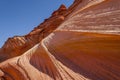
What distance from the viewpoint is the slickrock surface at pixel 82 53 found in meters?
3.91

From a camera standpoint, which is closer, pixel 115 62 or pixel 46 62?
pixel 115 62

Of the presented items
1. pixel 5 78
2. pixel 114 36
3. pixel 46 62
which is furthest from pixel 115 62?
pixel 5 78

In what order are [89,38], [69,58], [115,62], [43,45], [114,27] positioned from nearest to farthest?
[115,62] → [114,27] → [89,38] → [69,58] → [43,45]

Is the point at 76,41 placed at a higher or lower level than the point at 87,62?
higher

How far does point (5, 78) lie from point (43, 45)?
149cm

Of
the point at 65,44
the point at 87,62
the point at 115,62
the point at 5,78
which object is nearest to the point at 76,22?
the point at 65,44

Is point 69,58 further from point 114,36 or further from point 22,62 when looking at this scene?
point 22,62

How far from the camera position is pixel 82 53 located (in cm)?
446

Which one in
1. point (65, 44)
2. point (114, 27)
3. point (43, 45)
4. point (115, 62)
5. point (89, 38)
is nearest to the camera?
point (115, 62)

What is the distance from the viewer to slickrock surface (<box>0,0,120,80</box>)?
391 centimetres

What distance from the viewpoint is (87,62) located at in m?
4.23

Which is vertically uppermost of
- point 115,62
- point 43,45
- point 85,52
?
point 43,45

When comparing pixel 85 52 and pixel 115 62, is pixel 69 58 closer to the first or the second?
pixel 85 52

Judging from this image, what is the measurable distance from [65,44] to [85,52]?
79cm
